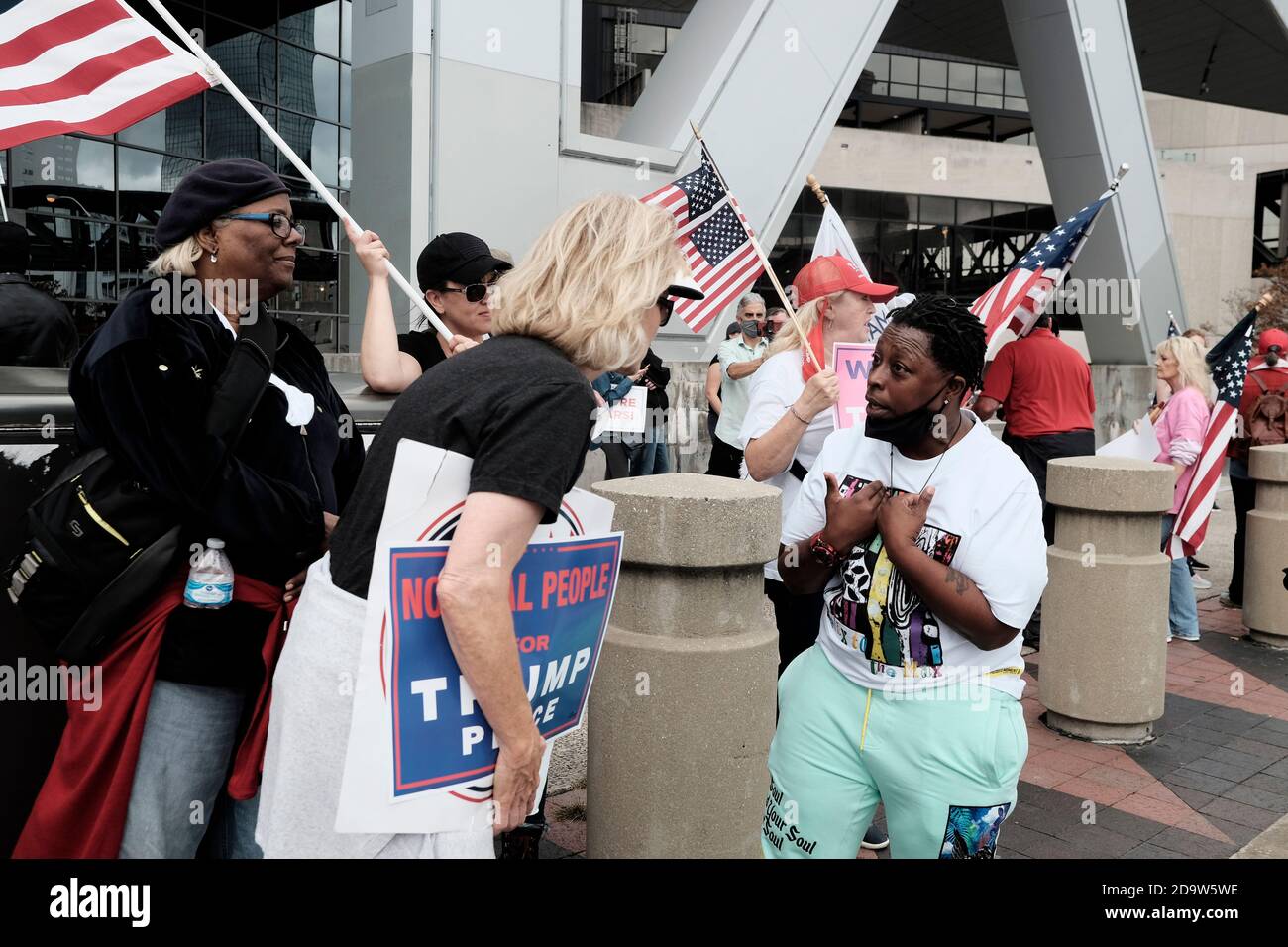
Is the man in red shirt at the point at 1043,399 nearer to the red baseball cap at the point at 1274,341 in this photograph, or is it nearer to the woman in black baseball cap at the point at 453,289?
the red baseball cap at the point at 1274,341

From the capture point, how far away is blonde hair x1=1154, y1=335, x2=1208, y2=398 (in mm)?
8031

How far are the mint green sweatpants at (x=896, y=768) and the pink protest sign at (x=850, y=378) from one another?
5.16ft

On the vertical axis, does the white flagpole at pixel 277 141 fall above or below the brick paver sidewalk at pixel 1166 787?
above

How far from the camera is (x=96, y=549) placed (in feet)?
7.46

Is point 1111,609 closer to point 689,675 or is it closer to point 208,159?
point 689,675

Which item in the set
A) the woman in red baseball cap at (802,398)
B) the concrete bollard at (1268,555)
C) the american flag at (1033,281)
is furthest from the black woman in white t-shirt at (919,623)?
the concrete bollard at (1268,555)

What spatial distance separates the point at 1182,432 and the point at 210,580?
7.40m

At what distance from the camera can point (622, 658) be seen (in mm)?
3383

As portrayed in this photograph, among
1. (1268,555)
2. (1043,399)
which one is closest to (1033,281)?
(1043,399)

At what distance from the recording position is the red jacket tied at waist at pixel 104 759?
2.33 metres

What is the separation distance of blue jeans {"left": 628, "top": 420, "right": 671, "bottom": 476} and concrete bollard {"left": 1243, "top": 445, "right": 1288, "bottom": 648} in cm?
464

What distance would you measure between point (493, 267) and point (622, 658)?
1.50 metres
